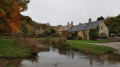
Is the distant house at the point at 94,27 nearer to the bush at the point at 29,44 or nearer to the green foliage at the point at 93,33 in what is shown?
the green foliage at the point at 93,33

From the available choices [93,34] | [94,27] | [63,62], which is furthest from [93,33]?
[63,62]

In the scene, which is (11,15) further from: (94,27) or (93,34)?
(94,27)

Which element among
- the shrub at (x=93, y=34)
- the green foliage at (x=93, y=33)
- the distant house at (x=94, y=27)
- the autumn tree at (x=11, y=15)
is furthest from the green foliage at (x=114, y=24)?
the autumn tree at (x=11, y=15)

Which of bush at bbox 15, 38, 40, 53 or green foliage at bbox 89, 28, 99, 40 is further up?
green foliage at bbox 89, 28, 99, 40

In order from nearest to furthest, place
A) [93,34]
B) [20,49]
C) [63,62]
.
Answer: [63,62], [20,49], [93,34]

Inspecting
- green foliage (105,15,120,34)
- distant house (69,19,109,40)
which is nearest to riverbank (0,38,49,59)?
distant house (69,19,109,40)

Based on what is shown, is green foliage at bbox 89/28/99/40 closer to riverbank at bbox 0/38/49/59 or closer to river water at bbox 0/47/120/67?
river water at bbox 0/47/120/67

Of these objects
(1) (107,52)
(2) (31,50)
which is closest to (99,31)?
(1) (107,52)

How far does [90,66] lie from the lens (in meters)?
10.1

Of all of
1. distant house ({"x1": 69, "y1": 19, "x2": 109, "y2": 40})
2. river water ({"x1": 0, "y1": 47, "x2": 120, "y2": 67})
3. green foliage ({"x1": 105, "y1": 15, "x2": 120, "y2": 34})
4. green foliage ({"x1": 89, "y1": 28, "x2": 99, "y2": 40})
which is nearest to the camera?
river water ({"x1": 0, "y1": 47, "x2": 120, "y2": 67})

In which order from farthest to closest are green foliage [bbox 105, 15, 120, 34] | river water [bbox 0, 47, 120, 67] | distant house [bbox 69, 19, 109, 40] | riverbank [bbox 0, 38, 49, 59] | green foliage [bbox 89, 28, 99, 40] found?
green foliage [bbox 105, 15, 120, 34]
distant house [bbox 69, 19, 109, 40]
green foliage [bbox 89, 28, 99, 40]
riverbank [bbox 0, 38, 49, 59]
river water [bbox 0, 47, 120, 67]

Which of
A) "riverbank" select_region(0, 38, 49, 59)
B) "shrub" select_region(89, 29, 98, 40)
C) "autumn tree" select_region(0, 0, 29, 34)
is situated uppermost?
"autumn tree" select_region(0, 0, 29, 34)

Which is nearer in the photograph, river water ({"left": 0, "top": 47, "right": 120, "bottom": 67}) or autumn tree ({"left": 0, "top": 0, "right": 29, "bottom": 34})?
river water ({"left": 0, "top": 47, "right": 120, "bottom": 67})

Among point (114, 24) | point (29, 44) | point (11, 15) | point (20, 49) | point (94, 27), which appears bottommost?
point (20, 49)
